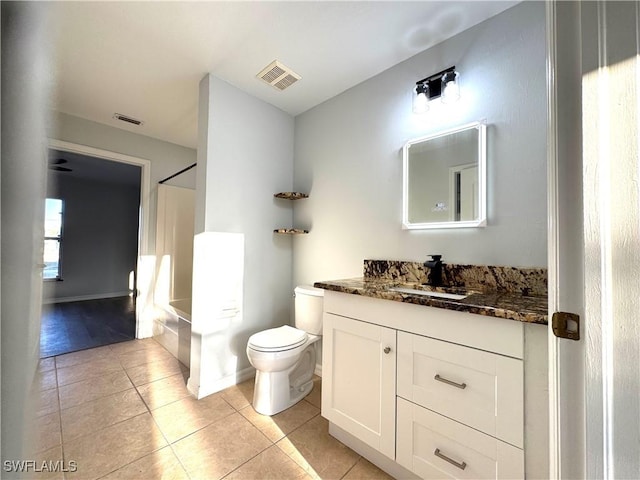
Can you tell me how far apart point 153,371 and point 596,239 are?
9.35 ft

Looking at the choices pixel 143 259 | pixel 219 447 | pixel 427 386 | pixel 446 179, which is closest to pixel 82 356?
pixel 143 259

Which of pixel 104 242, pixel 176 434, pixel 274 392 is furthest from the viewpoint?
pixel 104 242

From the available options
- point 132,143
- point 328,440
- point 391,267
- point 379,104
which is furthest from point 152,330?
point 379,104

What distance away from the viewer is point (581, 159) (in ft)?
2.05

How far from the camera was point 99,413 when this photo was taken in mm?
1664

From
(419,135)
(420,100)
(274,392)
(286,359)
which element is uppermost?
(420,100)

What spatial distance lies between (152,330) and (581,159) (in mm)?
3726

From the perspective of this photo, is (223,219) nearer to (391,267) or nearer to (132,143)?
(391,267)

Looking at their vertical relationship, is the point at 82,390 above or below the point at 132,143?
below

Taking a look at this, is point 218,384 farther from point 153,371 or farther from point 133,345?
point 133,345

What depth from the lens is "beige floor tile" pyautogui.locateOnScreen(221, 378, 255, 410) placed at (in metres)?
1.82

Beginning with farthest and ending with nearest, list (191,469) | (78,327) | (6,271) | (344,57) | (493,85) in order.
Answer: (78,327), (344,57), (493,85), (191,469), (6,271)

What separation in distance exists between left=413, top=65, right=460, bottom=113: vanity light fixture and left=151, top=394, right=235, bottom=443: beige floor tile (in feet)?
7.80

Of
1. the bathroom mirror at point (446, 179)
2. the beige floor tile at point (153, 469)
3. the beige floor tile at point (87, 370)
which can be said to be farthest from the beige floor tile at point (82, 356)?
the bathroom mirror at point (446, 179)
